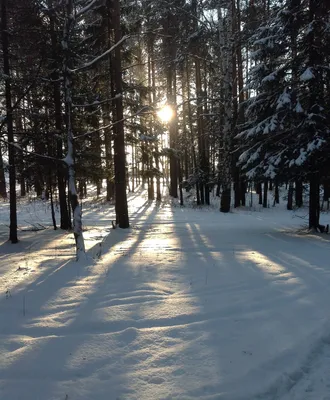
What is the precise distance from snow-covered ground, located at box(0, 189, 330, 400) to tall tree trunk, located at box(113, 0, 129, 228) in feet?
16.5

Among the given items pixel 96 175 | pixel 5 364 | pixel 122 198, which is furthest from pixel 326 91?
pixel 5 364

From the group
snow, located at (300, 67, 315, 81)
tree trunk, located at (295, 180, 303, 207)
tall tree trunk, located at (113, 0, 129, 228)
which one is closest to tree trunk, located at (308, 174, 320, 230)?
tree trunk, located at (295, 180, 303, 207)

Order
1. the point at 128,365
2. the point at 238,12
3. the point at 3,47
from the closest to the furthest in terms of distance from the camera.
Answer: the point at 128,365
the point at 3,47
the point at 238,12

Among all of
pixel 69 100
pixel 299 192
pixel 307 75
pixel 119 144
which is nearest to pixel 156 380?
pixel 69 100

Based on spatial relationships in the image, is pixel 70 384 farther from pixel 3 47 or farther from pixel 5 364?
pixel 3 47

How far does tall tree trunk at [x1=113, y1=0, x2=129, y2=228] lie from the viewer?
12266mm

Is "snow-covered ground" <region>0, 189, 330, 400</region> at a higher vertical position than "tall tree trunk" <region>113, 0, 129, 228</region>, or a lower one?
lower

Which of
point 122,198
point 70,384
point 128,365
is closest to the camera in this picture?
point 70,384

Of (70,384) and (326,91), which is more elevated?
(326,91)

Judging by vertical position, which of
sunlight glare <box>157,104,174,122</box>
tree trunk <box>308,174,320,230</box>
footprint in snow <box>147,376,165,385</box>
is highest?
sunlight glare <box>157,104,174,122</box>

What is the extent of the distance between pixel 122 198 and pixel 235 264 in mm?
6906

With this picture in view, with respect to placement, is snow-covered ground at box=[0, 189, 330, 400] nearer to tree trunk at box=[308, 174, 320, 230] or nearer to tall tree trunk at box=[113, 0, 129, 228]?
tree trunk at box=[308, 174, 320, 230]

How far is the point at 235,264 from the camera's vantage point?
7.04 metres

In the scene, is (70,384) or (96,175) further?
(96,175)
